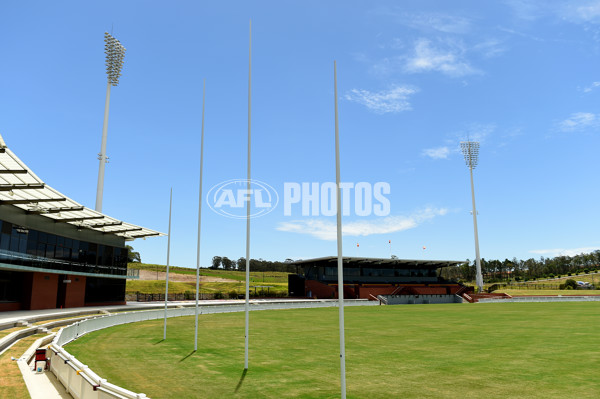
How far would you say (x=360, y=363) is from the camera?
16.3 metres

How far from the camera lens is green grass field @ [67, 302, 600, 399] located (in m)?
12.2

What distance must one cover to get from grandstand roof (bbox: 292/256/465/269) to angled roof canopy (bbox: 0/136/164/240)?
142ft

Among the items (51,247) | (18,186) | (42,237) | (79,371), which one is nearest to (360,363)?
(79,371)

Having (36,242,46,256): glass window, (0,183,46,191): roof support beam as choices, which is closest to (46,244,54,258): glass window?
(36,242,46,256): glass window

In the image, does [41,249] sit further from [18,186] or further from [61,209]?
[18,186]

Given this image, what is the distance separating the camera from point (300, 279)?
295ft

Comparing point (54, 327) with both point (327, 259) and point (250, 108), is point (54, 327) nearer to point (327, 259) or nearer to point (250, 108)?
point (250, 108)

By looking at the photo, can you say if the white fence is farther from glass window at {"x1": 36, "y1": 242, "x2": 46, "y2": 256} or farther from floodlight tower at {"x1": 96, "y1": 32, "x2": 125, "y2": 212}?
floodlight tower at {"x1": 96, "y1": 32, "x2": 125, "y2": 212}

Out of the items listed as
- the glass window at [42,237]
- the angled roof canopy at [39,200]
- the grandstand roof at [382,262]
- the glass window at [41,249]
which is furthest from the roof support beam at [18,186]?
the grandstand roof at [382,262]

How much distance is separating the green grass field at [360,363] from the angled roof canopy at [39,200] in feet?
44.4

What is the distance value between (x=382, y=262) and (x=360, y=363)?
79090 mm

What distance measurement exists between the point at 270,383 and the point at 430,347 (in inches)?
396

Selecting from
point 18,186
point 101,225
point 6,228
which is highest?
point 18,186

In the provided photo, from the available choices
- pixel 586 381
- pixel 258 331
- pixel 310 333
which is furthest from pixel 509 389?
pixel 258 331
